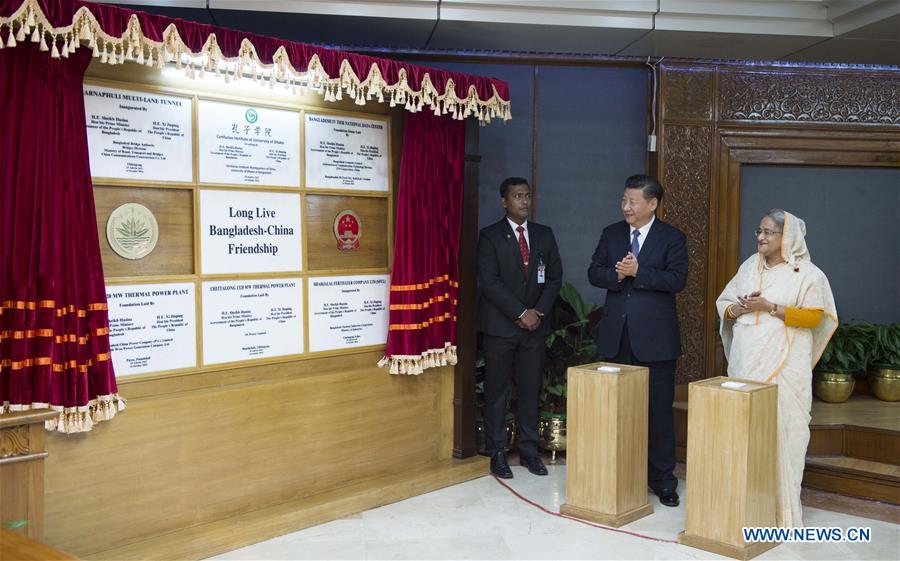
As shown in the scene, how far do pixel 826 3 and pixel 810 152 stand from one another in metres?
1.20

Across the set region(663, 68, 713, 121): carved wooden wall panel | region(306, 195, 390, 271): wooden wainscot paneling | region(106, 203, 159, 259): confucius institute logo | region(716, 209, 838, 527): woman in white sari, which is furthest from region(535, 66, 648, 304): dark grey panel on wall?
region(106, 203, 159, 259): confucius institute logo

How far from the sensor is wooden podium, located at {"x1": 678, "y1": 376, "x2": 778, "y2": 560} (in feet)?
11.6

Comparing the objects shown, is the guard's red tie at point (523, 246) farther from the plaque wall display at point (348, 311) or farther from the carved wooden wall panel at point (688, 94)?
the carved wooden wall panel at point (688, 94)

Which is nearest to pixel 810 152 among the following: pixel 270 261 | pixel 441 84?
pixel 441 84

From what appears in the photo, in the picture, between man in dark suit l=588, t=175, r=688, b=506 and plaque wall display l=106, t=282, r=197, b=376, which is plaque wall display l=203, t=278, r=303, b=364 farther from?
man in dark suit l=588, t=175, r=688, b=506

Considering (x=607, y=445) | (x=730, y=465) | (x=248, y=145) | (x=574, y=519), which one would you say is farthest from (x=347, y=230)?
(x=730, y=465)

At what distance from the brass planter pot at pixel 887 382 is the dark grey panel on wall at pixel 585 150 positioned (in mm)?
1902

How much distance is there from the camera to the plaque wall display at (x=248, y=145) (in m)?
3.72

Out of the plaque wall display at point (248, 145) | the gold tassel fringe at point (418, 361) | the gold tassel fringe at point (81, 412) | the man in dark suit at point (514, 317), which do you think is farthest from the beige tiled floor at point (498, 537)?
the plaque wall display at point (248, 145)

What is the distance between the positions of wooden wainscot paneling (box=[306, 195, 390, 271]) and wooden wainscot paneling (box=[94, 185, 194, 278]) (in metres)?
0.65

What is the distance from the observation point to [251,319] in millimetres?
3920

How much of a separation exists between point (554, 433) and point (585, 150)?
78.2 inches

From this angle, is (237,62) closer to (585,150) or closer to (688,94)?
(585,150)

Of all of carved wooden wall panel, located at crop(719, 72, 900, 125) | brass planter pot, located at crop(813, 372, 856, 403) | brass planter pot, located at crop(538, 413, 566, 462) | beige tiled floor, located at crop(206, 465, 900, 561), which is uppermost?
carved wooden wall panel, located at crop(719, 72, 900, 125)
